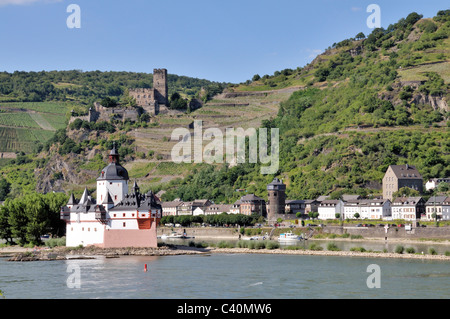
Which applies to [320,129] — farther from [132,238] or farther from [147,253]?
[147,253]

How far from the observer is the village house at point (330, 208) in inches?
3920

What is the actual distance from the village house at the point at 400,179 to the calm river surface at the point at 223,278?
3895 centimetres

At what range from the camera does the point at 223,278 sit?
48625 millimetres

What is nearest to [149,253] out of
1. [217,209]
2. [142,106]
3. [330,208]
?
[330,208]

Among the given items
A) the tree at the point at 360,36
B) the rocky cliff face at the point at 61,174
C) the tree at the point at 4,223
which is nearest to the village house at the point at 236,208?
the rocky cliff face at the point at 61,174

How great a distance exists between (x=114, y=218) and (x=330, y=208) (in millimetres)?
41759

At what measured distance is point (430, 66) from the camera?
133875 mm

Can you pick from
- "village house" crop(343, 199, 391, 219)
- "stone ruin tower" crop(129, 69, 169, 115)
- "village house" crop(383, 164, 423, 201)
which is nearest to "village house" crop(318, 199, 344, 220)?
"village house" crop(343, 199, 391, 219)

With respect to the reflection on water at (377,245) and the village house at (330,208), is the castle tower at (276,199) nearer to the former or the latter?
the village house at (330,208)

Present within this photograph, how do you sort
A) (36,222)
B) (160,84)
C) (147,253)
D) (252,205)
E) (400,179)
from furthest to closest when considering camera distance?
(160,84) < (252,205) < (400,179) < (36,222) < (147,253)

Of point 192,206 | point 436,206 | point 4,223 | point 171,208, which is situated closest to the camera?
point 4,223
